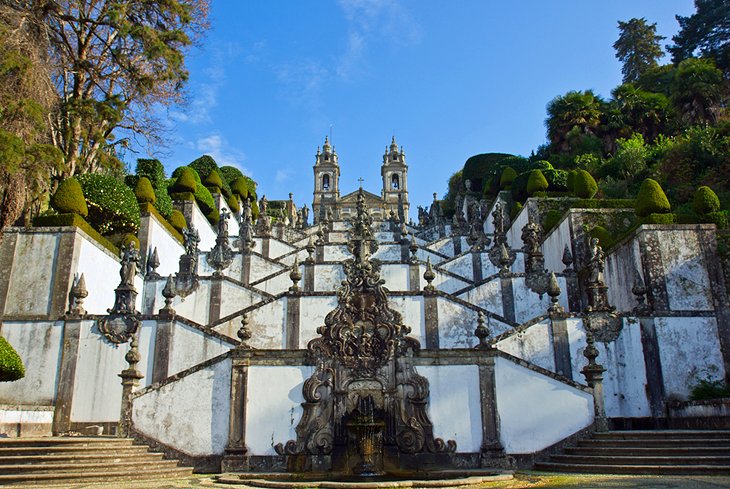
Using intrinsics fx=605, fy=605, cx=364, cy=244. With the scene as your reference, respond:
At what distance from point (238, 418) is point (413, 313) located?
7170mm

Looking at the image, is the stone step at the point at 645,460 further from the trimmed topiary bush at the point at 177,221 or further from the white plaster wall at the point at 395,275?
the trimmed topiary bush at the point at 177,221

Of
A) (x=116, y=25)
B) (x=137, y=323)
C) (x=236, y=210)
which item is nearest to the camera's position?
(x=137, y=323)

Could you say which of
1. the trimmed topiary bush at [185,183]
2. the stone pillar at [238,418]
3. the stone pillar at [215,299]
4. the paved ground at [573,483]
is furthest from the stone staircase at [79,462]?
the trimmed topiary bush at [185,183]

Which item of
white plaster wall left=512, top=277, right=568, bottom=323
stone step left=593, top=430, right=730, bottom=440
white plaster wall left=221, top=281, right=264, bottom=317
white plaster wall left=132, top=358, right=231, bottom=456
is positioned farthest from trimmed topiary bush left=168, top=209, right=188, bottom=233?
stone step left=593, top=430, right=730, bottom=440

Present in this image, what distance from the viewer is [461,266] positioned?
24.8 m

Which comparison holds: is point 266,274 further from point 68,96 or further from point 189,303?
point 68,96

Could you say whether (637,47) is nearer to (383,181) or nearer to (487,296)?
(383,181)

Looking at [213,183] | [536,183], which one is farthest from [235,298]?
[213,183]

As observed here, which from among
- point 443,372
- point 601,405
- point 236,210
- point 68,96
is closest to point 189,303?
point 68,96

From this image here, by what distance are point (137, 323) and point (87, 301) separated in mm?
→ 2776

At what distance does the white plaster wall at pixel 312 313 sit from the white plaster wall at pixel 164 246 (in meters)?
7.71

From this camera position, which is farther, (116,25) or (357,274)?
(116,25)

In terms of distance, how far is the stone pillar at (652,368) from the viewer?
1584cm

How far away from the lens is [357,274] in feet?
41.7
